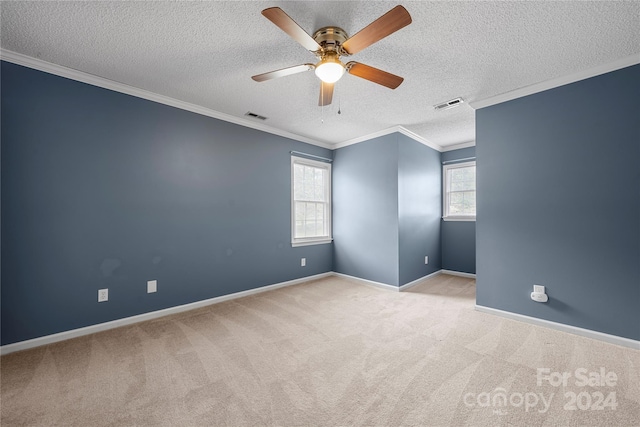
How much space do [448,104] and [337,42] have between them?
6.49 ft

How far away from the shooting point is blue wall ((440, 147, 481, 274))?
4816mm

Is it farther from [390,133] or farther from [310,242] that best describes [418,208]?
[310,242]

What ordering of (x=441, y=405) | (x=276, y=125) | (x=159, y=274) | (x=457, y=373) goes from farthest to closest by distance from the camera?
(x=276, y=125) → (x=159, y=274) → (x=457, y=373) → (x=441, y=405)

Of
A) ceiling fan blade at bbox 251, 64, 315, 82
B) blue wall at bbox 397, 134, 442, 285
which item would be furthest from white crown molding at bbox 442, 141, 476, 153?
ceiling fan blade at bbox 251, 64, 315, 82

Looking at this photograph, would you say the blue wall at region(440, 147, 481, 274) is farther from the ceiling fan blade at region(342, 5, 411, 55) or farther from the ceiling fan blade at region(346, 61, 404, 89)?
the ceiling fan blade at region(342, 5, 411, 55)

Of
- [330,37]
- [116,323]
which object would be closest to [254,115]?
[330,37]

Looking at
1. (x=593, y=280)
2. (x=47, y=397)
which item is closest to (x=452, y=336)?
(x=593, y=280)

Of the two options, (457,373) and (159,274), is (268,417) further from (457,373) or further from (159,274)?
(159,274)

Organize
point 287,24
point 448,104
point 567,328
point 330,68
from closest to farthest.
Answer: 1. point 287,24
2. point 330,68
3. point 567,328
4. point 448,104

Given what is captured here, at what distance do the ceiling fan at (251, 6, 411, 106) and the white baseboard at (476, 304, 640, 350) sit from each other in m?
2.81

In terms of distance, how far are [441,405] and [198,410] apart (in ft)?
4.99

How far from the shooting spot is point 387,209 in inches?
163

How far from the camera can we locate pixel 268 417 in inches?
59.9

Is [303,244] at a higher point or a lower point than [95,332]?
higher
